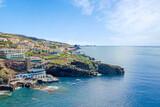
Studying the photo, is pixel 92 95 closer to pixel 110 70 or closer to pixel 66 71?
pixel 66 71

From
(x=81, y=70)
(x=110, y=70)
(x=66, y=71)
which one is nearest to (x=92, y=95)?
(x=66, y=71)

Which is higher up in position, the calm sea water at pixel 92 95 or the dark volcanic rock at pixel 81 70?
the dark volcanic rock at pixel 81 70

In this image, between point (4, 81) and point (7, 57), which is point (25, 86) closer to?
point (4, 81)

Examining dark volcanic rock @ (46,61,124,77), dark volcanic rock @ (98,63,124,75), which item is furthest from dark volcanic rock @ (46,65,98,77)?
dark volcanic rock @ (98,63,124,75)

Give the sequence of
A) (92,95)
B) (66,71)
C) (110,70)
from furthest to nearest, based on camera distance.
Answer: (110,70), (66,71), (92,95)

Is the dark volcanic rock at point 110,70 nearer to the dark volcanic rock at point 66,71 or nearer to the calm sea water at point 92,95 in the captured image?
the dark volcanic rock at point 66,71

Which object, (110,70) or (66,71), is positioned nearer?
(66,71)

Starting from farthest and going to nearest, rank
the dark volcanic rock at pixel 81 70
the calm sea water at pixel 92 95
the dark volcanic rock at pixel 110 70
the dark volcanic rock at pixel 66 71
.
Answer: the dark volcanic rock at pixel 110 70, the dark volcanic rock at pixel 81 70, the dark volcanic rock at pixel 66 71, the calm sea water at pixel 92 95

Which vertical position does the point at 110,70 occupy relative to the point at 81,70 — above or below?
below

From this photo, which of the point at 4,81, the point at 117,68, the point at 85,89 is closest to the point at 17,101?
the point at 4,81

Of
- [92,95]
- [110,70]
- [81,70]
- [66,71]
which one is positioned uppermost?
[81,70]

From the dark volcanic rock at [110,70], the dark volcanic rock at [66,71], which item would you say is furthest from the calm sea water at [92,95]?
the dark volcanic rock at [110,70]

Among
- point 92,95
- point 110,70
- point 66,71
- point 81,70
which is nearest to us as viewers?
point 92,95
